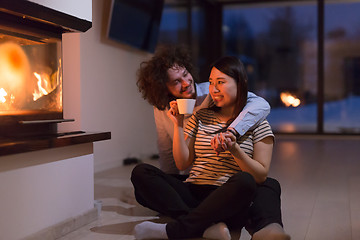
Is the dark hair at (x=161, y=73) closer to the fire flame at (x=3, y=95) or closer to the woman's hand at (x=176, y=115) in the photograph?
the woman's hand at (x=176, y=115)

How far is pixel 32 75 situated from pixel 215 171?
94cm

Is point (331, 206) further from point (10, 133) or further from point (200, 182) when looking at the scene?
point (10, 133)

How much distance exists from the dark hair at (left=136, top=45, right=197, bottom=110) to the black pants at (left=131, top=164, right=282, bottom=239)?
522mm

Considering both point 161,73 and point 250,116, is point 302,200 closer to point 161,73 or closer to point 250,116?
point 250,116

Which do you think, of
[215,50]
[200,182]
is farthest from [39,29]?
[215,50]

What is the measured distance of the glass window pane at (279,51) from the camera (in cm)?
732

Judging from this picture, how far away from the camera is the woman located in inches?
71.3

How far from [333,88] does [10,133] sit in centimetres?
624

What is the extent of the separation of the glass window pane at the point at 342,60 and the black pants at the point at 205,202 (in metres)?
5.53

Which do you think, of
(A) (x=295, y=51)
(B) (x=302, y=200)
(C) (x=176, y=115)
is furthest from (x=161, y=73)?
(A) (x=295, y=51)

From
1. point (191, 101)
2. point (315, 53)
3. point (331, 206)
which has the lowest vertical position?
point (331, 206)

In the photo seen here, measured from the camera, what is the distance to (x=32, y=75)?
2082 millimetres

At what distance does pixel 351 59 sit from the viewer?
7.19 m

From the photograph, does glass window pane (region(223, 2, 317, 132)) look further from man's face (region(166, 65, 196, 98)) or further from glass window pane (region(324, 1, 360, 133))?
man's face (region(166, 65, 196, 98))
